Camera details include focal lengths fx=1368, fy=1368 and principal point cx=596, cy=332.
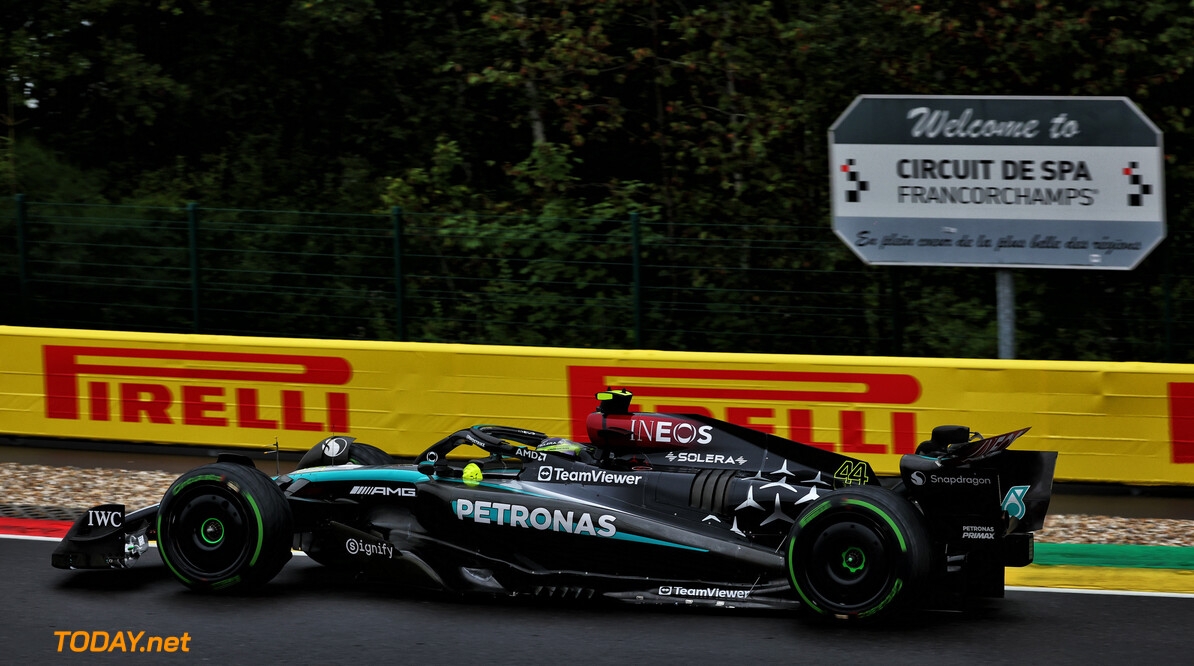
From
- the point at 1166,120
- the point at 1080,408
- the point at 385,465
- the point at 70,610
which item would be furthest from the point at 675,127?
the point at 70,610

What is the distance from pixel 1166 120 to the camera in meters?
14.4

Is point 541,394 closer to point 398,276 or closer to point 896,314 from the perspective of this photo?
point 398,276

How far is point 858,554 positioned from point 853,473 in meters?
0.77

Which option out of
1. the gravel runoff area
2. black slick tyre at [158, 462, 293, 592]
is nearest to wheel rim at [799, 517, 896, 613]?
black slick tyre at [158, 462, 293, 592]

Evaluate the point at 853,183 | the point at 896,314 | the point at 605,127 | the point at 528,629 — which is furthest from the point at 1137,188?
the point at 528,629

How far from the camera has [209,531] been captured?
721 centimetres

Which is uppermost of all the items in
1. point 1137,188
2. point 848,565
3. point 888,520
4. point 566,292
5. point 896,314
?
point 1137,188

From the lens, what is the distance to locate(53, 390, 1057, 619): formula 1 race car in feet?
21.3

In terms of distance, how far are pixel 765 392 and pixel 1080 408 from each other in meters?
2.25

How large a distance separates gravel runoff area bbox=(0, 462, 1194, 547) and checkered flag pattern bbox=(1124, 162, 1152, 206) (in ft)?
9.17

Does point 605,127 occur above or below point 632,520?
above

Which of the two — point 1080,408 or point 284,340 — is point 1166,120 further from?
point 284,340

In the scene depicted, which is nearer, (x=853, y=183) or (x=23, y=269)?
(x=853, y=183)

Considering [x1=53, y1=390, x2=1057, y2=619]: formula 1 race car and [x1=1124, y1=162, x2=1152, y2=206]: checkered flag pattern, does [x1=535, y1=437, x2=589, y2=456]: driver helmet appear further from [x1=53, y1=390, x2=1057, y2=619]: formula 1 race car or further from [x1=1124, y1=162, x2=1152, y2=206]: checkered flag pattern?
[x1=1124, y1=162, x2=1152, y2=206]: checkered flag pattern
